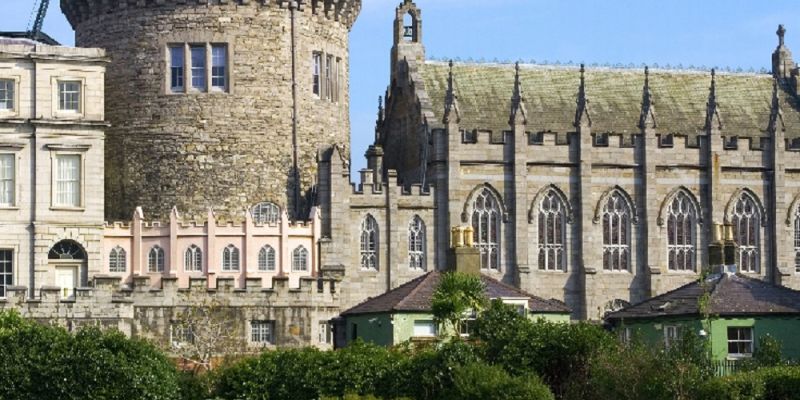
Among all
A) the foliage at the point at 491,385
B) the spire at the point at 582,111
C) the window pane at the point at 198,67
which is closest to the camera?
the foliage at the point at 491,385

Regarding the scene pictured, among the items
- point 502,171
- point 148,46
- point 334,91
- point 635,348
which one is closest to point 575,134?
point 502,171

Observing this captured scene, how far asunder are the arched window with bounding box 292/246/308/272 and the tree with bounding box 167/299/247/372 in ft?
27.6

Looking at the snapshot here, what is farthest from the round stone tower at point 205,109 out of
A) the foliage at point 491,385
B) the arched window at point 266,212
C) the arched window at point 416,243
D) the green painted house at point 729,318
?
the foliage at point 491,385

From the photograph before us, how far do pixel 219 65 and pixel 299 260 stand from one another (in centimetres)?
978

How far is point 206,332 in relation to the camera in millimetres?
85438

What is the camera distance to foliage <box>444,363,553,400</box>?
66.6 metres

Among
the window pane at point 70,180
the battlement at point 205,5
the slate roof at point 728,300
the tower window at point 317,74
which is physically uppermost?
the battlement at point 205,5

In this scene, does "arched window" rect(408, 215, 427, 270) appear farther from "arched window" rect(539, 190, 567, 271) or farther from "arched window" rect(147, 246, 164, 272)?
"arched window" rect(147, 246, 164, 272)

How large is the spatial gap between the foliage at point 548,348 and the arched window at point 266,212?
27.2m

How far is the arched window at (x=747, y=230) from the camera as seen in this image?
102 metres

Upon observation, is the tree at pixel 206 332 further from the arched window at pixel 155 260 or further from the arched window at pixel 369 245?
the arched window at pixel 369 245

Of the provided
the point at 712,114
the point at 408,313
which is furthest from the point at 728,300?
the point at 712,114

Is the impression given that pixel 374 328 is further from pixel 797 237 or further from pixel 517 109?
pixel 797 237

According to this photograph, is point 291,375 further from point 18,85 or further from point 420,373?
point 18,85
